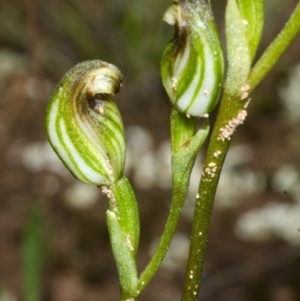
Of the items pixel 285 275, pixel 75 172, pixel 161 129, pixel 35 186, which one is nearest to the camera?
pixel 75 172

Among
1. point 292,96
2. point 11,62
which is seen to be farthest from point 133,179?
point 11,62

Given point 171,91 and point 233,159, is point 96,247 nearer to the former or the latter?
point 233,159

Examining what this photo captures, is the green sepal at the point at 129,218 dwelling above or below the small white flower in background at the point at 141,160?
above

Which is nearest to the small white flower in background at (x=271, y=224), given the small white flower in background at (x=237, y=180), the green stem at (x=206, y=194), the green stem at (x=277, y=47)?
the small white flower in background at (x=237, y=180)

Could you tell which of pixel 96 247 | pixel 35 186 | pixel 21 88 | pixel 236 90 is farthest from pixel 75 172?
pixel 21 88

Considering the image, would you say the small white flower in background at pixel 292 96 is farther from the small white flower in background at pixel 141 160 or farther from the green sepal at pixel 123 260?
the green sepal at pixel 123 260

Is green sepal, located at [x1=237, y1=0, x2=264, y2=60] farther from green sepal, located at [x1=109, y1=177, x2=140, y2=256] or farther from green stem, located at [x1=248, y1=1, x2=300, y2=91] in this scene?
green sepal, located at [x1=109, y1=177, x2=140, y2=256]

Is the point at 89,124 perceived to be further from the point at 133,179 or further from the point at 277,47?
the point at 133,179
